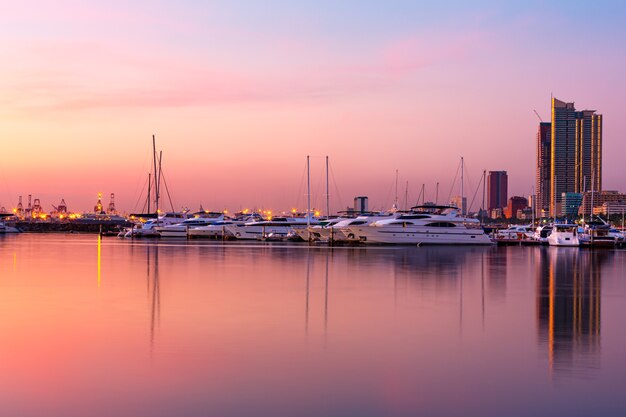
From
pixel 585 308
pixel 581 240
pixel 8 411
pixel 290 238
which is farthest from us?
pixel 290 238

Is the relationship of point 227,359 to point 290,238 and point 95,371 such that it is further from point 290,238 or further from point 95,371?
point 290,238

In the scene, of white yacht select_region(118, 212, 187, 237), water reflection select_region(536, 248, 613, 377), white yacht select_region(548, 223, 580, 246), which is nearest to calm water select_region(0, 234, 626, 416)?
water reflection select_region(536, 248, 613, 377)

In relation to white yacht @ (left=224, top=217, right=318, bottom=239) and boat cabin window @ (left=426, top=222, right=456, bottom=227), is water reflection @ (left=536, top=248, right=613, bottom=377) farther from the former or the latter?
white yacht @ (left=224, top=217, right=318, bottom=239)

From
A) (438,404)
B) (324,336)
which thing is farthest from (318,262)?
(438,404)

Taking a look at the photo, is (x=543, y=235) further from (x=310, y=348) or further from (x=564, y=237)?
(x=310, y=348)

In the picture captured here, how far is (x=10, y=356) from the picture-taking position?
1600 cm

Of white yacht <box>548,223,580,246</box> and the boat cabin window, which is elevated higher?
the boat cabin window

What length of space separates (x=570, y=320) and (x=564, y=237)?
62882 millimetres

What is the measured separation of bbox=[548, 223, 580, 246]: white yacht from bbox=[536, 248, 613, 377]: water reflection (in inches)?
1585

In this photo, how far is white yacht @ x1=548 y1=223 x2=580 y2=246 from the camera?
267ft

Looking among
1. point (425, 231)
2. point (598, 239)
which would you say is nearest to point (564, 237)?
point (598, 239)

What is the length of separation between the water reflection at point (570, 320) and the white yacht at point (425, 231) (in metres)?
34.0

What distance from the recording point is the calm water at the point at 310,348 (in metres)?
12.2

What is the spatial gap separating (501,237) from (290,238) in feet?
94.1
